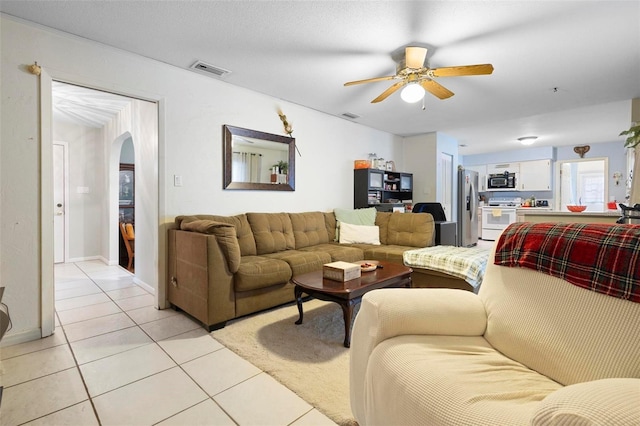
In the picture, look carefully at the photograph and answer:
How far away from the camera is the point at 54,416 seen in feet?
4.78

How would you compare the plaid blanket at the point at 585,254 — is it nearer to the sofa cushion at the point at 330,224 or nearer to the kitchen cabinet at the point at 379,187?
the sofa cushion at the point at 330,224

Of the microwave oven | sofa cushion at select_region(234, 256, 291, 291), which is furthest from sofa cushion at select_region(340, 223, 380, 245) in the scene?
the microwave oven

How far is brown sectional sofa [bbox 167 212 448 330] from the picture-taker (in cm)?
→ 239

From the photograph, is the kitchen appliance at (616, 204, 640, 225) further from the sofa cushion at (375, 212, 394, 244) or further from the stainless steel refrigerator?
the stainless steel refrigerator

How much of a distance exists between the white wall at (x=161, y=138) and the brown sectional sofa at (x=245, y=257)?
29cm

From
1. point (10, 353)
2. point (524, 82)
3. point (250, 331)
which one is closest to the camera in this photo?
point (10, 353)

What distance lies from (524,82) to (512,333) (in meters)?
3.24

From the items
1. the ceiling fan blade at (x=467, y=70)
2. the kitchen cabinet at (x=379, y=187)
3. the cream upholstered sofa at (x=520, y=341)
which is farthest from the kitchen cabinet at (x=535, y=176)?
the cream upholstered sofa at (x=520, y=341)

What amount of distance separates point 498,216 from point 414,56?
649cm

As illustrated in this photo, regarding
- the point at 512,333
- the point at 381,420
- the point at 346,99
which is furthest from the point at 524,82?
the point at 381,420

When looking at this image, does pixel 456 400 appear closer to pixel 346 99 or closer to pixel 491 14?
pixel 491 14

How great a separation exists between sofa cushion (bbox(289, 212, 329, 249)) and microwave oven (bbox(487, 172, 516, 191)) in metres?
6.08

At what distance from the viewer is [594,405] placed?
2.09 feet

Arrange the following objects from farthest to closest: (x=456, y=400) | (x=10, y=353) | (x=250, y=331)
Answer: (x=250, y=331) → (x=10, y=353) → (x=456, y=400)
